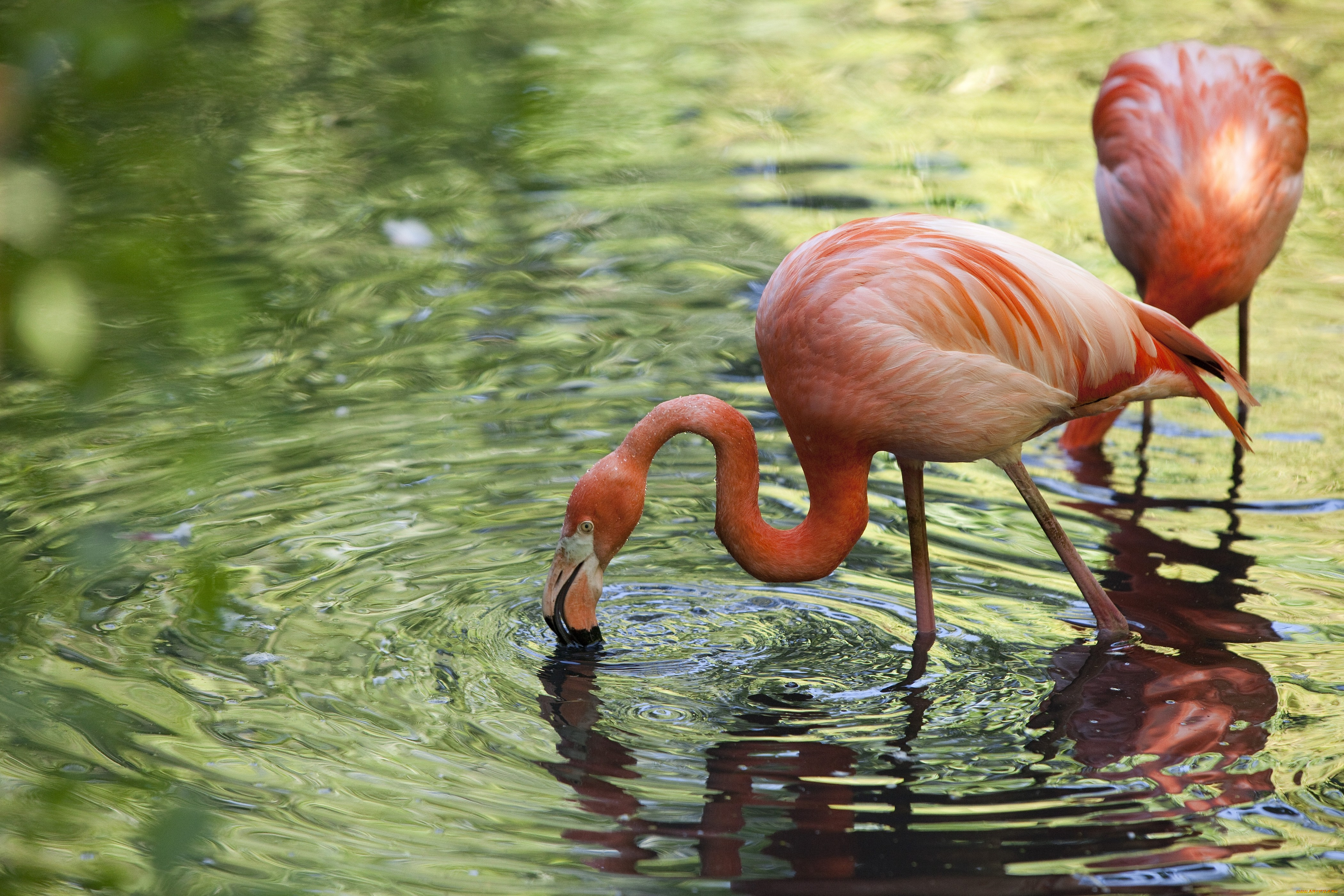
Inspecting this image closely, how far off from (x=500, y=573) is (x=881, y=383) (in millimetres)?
1520

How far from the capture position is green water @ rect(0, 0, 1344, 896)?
1357 millimetres

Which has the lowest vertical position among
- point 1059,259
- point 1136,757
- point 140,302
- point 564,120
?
point 1136,757

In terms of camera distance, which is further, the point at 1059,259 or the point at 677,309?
the point at 677,309

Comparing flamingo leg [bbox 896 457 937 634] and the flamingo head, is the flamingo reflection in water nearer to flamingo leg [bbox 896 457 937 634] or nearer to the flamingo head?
flamingo leg [bbox 896 457 937 634]

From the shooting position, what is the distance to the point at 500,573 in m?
4.56

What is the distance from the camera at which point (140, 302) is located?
4.28 feet

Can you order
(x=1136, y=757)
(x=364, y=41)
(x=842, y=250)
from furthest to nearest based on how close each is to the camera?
(x=842, y=250)
(x=1136, y=757)
(x=364, y=41)

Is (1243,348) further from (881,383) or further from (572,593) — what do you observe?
(572,593)

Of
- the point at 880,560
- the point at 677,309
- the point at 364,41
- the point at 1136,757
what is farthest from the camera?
the point at 677,309

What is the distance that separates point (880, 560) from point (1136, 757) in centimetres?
133

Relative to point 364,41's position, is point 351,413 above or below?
below

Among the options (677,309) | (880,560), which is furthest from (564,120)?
(677,309)

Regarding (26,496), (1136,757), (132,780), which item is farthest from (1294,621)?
(26,496)

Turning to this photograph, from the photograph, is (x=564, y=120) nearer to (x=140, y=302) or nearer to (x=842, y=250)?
(x=140, y=302)
